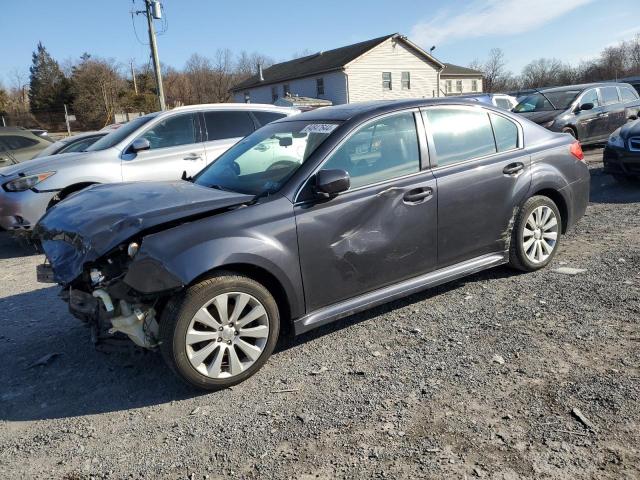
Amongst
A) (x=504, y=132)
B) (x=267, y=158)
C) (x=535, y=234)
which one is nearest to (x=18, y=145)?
(x=267, y=158)

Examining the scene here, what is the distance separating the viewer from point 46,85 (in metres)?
60.9

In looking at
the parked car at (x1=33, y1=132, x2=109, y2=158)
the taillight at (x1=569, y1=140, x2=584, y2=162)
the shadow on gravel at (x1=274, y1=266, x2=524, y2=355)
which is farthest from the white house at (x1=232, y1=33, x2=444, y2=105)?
the shadow on gravel at (x1=274, y1=266, x2=524, y2=355)


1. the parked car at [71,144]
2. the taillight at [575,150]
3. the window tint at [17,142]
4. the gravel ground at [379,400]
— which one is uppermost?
the window tint at [17,142]

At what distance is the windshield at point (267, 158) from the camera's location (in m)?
3.88

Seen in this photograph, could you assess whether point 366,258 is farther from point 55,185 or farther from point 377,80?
point 377,80

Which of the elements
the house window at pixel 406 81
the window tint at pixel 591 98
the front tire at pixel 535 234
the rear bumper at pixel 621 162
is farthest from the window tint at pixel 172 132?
the house window at pixel 406 81

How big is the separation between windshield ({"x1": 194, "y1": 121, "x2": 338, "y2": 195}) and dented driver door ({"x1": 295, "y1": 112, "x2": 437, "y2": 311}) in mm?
285

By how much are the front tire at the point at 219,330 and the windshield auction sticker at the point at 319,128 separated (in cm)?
138

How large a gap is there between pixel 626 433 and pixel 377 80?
40564 millimetres

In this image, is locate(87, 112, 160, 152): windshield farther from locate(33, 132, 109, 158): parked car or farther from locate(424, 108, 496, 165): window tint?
locate(424, 108, 496, 165): window tint

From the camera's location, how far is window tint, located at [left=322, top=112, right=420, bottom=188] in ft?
12.6

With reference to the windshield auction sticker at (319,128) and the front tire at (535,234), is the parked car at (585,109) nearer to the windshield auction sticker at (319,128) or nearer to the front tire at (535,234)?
the front tire at (535,234)

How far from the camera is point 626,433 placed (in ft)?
8.61

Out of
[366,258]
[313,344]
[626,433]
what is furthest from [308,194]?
[626,433]
